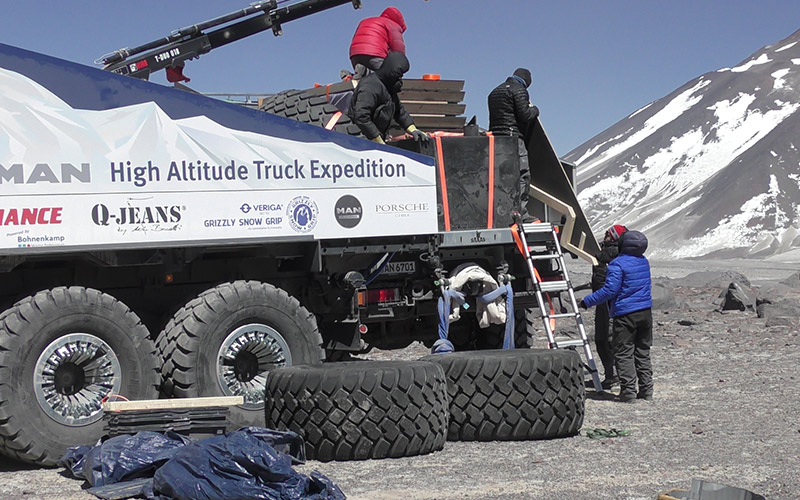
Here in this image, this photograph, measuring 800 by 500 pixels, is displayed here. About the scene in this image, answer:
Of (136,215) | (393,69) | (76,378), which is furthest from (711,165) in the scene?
(76,378)

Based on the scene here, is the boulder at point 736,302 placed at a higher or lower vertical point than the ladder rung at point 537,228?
lower

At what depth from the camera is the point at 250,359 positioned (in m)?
9.21

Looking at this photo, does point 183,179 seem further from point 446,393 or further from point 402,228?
point 446,393

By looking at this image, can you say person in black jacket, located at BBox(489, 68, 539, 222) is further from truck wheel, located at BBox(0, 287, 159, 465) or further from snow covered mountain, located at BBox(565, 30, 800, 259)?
snow covered mountain, located at BBox(565, 30, 800, 259)

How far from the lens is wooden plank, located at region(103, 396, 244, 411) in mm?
7930

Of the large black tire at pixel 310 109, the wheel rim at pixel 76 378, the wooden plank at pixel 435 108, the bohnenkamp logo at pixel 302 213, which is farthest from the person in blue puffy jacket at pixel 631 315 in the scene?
the wheel rim at pixel 76 378

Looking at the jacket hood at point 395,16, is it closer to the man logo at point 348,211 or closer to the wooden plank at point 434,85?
the wooden plank at point 434,85

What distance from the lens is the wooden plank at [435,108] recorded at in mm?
11312

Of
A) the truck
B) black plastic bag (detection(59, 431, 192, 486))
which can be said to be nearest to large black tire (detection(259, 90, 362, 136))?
the truck

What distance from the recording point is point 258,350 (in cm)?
914

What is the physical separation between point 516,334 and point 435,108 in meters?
2.53

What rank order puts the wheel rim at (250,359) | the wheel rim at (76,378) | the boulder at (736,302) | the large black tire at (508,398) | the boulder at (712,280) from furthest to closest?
1. the boulder at (712,280)
2. the boulder at (736,302)
3. the wheel rim at (250,359)
4. the large black tire at (508,398)
5. the wheel rim at (76,378)

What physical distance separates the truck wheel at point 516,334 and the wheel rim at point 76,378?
4.24 metres

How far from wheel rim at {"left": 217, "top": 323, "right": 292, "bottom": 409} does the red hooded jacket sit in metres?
3.36
